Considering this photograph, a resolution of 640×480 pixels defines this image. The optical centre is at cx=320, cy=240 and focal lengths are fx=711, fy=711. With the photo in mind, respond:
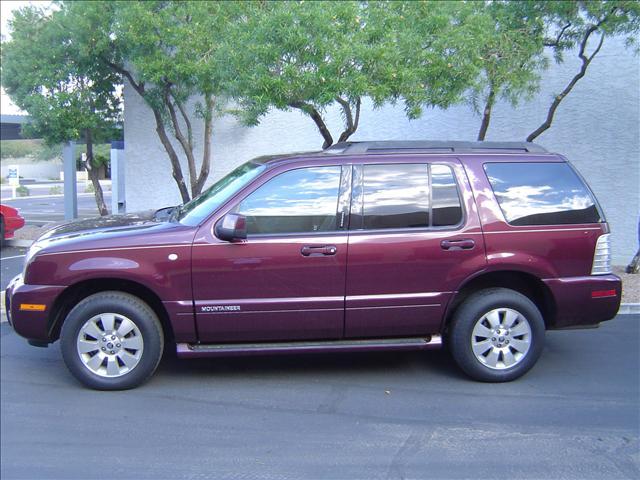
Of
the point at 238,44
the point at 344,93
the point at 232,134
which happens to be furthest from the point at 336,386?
the point at 232,134

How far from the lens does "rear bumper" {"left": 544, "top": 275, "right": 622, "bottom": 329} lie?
20.1 ft

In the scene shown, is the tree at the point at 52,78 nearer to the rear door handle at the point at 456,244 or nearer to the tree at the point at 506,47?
the tree at the point at 506,47

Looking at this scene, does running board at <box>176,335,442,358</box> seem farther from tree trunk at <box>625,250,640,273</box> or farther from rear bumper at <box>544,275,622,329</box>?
tree trunk at <box>625,250,640,273</box>

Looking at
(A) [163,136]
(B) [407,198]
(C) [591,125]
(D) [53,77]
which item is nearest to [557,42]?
(C) [591,125]

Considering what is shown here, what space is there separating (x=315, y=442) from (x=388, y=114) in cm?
899

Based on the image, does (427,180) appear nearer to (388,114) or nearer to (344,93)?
(344,93)

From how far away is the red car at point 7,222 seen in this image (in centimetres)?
1398

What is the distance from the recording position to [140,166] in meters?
14.9

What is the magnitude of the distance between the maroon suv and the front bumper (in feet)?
0.04

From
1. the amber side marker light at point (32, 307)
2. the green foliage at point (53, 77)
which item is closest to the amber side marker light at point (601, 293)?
the amber side marker light at point (32, 307)

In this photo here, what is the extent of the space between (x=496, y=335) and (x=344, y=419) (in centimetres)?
161

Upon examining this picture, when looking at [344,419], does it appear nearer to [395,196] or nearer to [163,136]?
[395,196]

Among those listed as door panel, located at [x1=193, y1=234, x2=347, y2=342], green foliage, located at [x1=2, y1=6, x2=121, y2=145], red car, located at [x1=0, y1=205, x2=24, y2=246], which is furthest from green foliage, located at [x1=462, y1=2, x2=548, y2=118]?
red car, located at [x1=0, y1=205, x2=24, y2=246]

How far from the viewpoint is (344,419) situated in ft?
17.7
